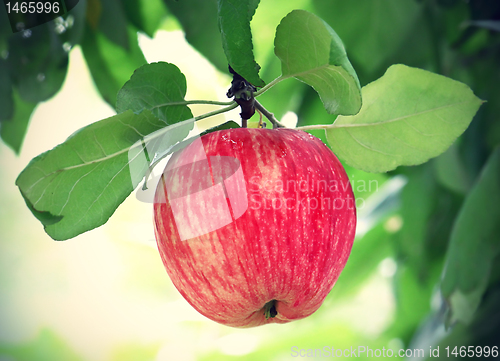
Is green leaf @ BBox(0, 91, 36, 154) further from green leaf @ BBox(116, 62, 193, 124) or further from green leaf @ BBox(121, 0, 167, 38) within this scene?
green leaf @ BBox(116, 62, 193, 124)

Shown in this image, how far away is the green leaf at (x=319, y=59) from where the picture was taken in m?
0.20

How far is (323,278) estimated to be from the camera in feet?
0.92

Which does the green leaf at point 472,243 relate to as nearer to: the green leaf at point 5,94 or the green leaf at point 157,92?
the green leaf at point 157,92

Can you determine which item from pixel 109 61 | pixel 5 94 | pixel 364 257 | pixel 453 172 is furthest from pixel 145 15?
pixel 364 257

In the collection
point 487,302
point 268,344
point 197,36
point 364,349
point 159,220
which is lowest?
point 268,344

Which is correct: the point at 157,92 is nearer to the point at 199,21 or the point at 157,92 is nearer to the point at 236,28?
the point at 236,28

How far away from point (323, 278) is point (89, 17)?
16.4 inches

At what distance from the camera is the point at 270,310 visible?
0.98 feet

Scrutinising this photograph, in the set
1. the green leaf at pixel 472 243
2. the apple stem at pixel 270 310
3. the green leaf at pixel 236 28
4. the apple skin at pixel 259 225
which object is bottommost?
the green leaf at pixel 472 243

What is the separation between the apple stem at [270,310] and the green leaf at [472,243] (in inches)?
13.0

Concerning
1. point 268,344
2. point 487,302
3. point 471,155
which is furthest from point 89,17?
point 268,344

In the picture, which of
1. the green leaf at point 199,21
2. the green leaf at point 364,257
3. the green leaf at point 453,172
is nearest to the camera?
the green leaf at point 199,21

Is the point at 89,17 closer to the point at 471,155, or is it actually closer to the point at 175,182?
the point at 175,182

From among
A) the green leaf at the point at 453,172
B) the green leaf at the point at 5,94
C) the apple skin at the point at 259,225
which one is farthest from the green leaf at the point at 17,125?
the green leaf at the point at 453,172
